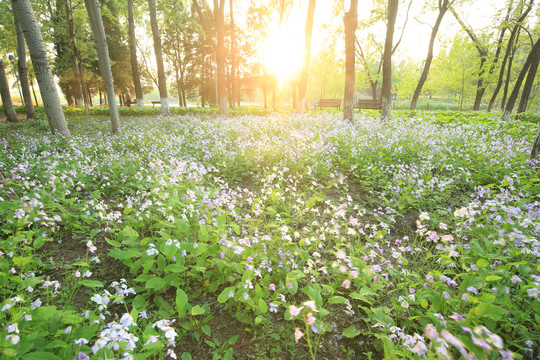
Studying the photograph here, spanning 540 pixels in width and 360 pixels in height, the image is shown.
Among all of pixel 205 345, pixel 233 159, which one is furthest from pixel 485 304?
pixel 233 159

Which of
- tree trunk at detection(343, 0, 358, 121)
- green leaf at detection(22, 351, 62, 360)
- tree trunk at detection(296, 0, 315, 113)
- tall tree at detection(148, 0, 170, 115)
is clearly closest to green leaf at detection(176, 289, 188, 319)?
green leaf at detection(22, 351, 62, 360)

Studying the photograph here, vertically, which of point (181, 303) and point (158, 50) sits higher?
point (158, 50)

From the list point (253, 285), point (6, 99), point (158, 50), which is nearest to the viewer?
point (253, 285)

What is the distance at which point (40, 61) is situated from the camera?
720cm

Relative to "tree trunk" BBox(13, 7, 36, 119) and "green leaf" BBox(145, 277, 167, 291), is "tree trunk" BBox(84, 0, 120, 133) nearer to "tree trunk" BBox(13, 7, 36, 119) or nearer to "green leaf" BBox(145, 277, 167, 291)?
"tree trunk" BBox(13, 7, 36, 119)

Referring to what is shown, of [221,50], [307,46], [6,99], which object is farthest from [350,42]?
[6,99]

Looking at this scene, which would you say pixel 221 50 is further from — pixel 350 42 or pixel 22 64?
pixel 22 64

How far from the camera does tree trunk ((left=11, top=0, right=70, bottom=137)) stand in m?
6.77

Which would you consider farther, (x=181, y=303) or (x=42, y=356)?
(x=181, y=303)

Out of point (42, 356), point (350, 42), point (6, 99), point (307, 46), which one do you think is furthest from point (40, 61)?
point (307, 46)

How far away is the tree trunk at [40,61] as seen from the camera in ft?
22.2

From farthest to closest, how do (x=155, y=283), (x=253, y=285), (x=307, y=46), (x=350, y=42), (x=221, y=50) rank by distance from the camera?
1. (x=307, y=46)
2. (x=221, y=50)
3. (x=350, y=42)
4. (x=253, y=285)
5. (x=155, y=283)

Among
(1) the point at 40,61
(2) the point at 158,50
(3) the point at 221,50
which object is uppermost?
(2) the point at 158,50

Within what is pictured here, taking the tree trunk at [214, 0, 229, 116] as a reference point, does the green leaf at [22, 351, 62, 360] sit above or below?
below
